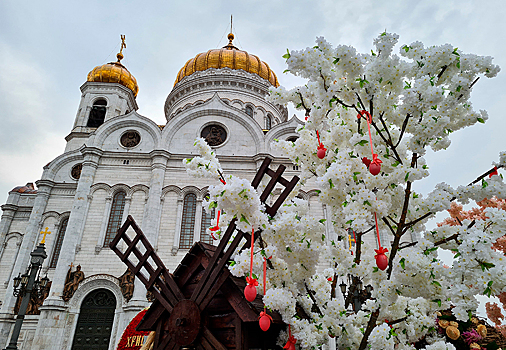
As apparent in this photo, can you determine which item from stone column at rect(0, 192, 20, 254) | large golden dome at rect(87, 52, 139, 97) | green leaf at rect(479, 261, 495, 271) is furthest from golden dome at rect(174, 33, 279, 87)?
green leaf at rect(479, 261, 495, 271)

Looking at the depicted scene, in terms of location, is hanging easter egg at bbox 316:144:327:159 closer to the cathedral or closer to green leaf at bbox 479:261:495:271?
green leaf at bbox 479:261:495:271

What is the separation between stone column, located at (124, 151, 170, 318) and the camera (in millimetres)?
14531

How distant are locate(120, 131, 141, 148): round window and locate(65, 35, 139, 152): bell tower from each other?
448cm

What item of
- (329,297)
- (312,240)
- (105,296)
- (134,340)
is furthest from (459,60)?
(105,296)

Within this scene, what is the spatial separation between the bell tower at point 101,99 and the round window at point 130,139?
14.7 ft

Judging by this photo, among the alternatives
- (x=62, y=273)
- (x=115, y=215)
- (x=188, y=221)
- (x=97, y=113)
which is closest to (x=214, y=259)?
(x=188, y=221)

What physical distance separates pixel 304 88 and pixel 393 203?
167cm

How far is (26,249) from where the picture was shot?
17.5 m

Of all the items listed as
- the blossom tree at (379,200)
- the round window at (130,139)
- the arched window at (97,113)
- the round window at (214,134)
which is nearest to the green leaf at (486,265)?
the blossom tree at (379,200)

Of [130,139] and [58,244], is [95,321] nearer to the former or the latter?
[58,244]

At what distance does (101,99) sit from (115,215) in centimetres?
1059

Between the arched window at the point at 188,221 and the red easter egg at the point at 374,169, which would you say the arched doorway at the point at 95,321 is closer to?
the arched window at the point at 188,221

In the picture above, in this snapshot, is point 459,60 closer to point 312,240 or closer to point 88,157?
point 312,240

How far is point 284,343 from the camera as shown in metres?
3.72
